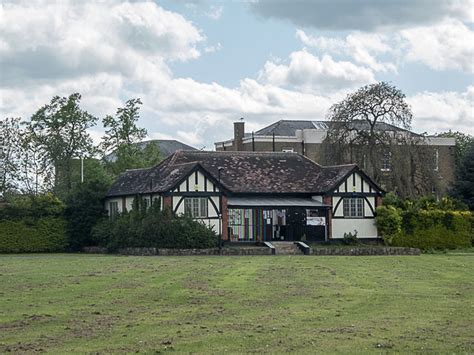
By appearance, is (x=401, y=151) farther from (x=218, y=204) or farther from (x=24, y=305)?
(x=24, y=305)

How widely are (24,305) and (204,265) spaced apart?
51.6ft

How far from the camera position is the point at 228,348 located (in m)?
15.0

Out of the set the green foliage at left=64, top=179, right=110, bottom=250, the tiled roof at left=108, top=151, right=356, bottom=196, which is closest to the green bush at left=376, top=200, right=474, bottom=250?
the tiled roof at left=108, top=151, right=356, bottom=196

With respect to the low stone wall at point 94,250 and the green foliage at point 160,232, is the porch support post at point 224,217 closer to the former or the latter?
the green foliage at point 160,232

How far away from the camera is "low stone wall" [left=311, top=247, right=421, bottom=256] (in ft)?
161

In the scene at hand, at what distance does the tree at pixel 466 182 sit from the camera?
61719mm

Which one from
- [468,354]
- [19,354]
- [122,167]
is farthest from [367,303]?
[122,167]

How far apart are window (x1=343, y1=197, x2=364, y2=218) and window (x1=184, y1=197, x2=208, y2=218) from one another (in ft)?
28.5

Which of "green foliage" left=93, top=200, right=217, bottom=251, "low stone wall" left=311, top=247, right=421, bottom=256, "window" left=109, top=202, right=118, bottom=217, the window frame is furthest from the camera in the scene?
"window" left=109, top=202, right=118, bottom=217

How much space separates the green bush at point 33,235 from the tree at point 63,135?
1334 cm

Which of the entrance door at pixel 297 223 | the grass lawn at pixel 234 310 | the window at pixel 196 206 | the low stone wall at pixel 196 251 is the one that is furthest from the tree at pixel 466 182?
the grass lawn at pixel 234 310

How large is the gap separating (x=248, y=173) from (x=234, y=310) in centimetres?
3678

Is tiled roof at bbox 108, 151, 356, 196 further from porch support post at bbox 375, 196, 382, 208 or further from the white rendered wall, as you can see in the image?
porch support post at bbox 375, 196, 382, 208

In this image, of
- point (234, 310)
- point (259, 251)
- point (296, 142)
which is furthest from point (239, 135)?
point (234, 310)
